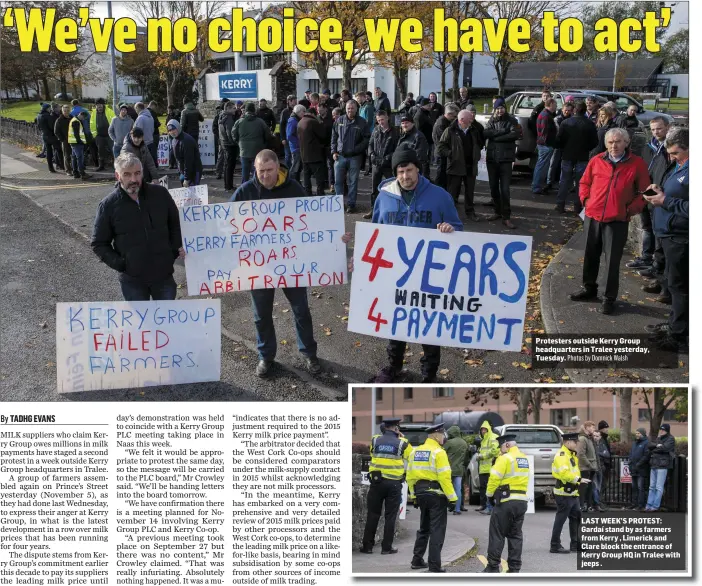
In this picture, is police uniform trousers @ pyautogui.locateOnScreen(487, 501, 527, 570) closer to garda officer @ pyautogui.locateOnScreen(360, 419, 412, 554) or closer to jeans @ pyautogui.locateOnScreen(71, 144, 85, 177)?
garda officer @ pyautogui.locateOnScreen(360, 419, 412, 554)

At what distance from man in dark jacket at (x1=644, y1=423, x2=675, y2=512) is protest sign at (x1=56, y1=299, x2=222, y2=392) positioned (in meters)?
3.31

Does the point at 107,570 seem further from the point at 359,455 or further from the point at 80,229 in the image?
the point at 80,229

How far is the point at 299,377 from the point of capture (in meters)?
5.79

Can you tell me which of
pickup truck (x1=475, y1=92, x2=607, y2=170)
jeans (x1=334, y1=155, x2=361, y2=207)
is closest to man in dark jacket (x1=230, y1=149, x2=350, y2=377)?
jeans (x1=334, y1=155, x2=361, y2=207)

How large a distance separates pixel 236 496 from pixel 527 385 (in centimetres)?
216

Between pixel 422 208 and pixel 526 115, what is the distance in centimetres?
961

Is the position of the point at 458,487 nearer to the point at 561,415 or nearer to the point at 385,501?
the point at 385,501

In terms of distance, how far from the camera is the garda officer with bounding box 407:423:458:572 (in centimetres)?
525

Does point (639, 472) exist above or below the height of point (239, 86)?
below

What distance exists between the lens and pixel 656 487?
5457 millimetres

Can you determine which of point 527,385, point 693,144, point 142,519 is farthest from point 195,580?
point 693,144

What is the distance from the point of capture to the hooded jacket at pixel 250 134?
11719mm

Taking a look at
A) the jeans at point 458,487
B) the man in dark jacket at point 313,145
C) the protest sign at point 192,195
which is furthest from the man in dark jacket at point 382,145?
the jeans at point 458,487

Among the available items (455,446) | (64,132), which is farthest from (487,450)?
(64,132)
